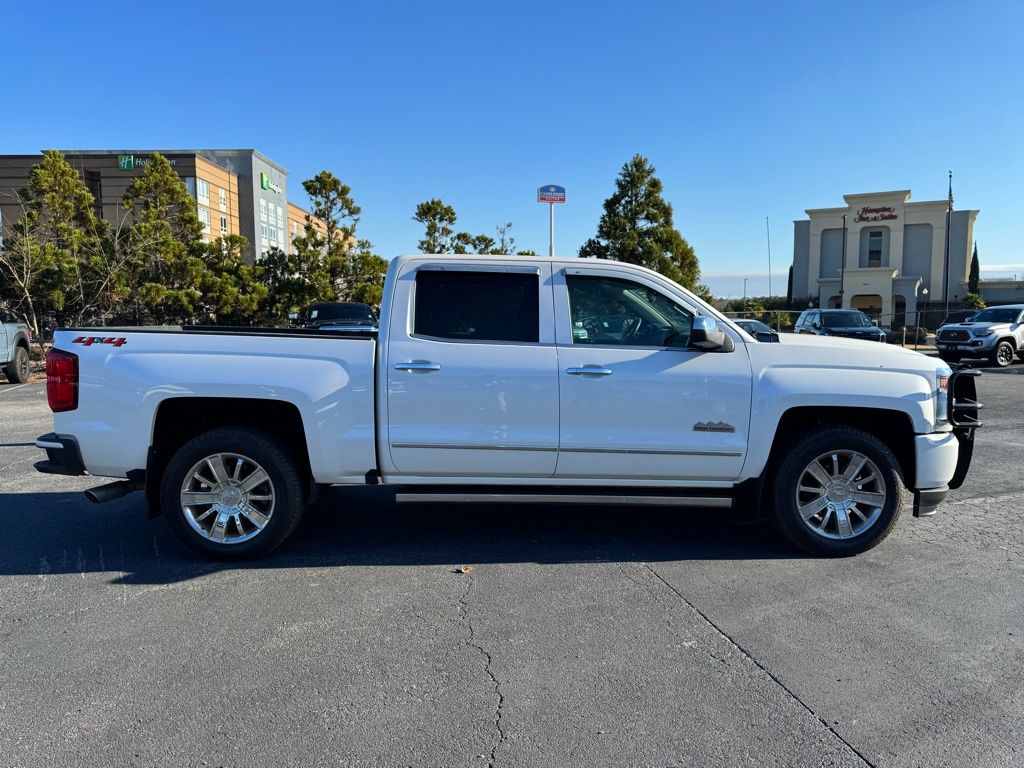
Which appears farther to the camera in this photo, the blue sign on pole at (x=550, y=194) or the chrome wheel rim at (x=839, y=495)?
the blue sign on pole at (x=550, y=194)

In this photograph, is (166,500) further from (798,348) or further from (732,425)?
(798,348)

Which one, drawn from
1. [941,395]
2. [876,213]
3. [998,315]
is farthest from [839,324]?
[876,213]

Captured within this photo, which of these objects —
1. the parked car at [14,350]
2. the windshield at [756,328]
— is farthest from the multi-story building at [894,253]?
the parked car at [14,350]

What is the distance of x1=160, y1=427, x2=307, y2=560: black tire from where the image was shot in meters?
4.62

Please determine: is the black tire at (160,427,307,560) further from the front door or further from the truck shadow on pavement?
the front door

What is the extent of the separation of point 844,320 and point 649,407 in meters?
22.2

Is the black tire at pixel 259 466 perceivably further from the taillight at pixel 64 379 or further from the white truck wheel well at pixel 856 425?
the white truck wheel well at pixel 856 425

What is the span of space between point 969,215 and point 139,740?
187 ft

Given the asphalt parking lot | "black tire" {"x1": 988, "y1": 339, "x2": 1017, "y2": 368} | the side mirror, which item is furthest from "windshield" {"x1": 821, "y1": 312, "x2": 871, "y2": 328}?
the side mirror

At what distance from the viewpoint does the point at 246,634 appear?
146 inches

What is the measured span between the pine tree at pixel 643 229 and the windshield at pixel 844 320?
16.2 feet

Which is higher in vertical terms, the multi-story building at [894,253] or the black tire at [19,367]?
the multi-story building at [894,253]

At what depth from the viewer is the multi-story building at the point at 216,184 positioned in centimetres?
5050

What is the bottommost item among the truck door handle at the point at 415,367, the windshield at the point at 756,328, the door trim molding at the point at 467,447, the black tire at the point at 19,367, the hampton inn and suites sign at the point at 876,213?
the black tire at the point at 19,367
